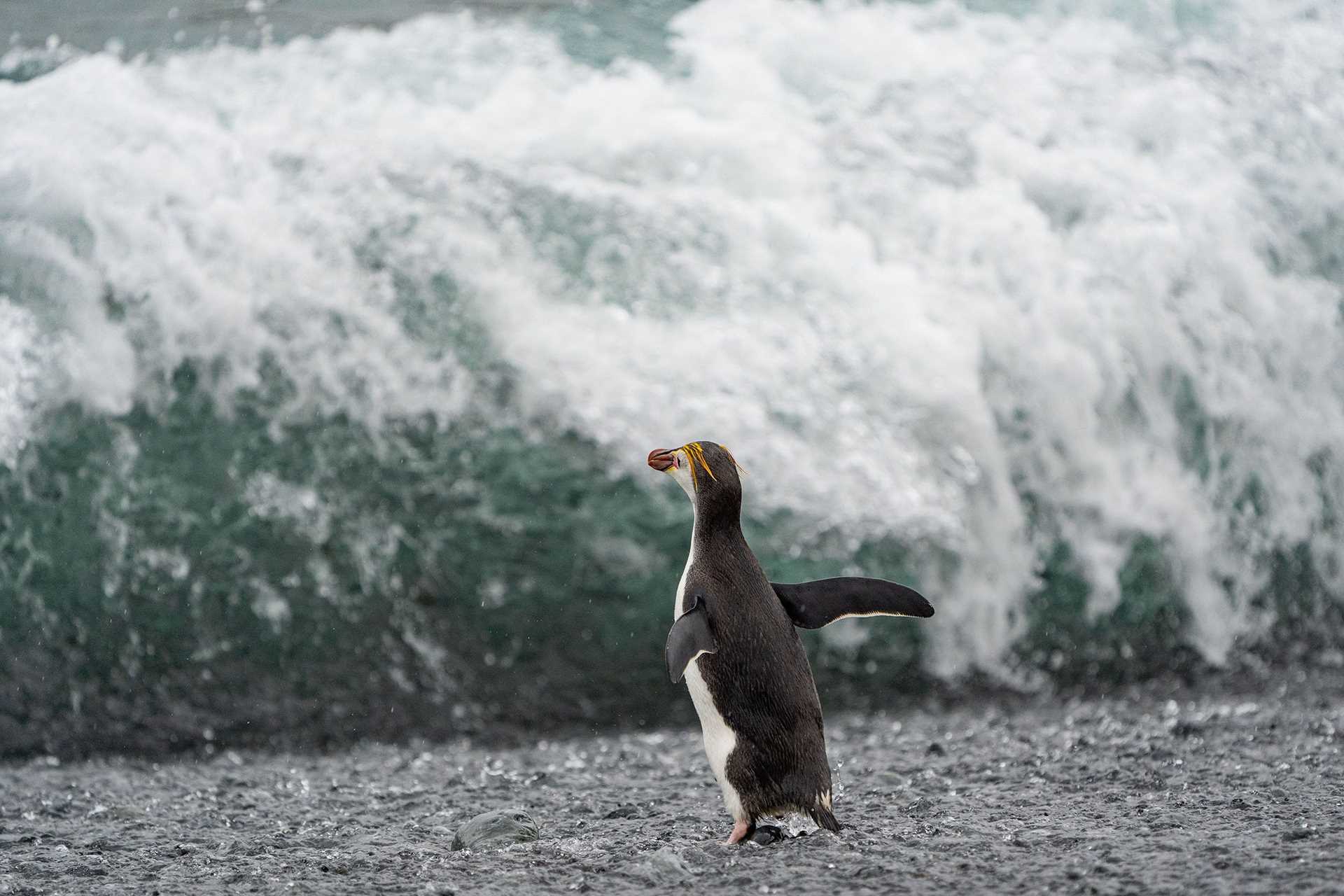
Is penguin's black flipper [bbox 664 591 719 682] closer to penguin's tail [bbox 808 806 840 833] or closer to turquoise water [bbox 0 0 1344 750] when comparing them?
penguin's tail [bbox 808 806 840 833]

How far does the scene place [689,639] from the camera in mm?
2469

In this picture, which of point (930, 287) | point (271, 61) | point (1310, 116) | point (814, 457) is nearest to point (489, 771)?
point (814, 457)

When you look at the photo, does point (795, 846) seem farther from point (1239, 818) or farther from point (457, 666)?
point (457, 666)

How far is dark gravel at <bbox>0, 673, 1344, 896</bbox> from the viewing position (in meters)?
2.34

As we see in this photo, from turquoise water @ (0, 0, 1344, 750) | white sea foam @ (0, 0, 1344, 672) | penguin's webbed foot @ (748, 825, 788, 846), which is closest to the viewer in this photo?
penguin's webbed foot @ (748, 825, 788, 846)

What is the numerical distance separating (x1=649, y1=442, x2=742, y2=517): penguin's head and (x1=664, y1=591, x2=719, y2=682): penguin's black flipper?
0.76 ft

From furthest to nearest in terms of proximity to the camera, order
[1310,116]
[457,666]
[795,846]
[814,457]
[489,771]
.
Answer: [1310,116]
[814,457]
[457,666]
[489,771]
[795,846]

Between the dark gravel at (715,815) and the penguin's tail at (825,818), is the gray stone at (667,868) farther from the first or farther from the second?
the penguin's tail at (825,818)

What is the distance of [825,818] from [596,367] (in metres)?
2.47

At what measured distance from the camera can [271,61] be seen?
5.36 metres

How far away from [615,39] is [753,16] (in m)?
0.71

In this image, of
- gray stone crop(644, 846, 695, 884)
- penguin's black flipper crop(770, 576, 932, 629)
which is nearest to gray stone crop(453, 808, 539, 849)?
gray stone crop(644, 846, 695, 884)

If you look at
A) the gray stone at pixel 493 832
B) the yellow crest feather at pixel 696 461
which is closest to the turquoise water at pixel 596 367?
the gray stone at pixel 493 832

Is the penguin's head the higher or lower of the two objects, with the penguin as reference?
higher
